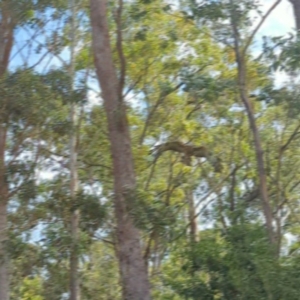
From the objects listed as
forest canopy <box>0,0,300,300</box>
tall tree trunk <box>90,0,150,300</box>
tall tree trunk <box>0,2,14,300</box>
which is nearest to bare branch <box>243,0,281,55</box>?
forest canopy <box>0,0,300,300</box>

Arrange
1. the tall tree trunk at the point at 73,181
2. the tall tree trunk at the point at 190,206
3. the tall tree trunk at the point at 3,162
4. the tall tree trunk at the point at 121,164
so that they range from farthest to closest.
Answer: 1. the tall tree trunk at the point at 190,206
2. the tall tree trunk at the point at 73,181
3. the tall tree trunk at the point at 3,162
4. the tall tree trunk at the point at 121,164

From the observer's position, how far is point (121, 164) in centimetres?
1112

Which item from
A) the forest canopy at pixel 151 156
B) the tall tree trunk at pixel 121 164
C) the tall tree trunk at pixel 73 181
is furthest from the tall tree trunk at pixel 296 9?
the tall tree trunk at pixel 73 181

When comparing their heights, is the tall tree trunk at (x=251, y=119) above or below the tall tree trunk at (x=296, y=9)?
below

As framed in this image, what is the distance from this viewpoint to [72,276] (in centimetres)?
1245

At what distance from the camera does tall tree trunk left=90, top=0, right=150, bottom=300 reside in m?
10.6

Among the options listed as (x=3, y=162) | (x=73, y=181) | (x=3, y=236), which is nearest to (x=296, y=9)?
(x=73, y=181)

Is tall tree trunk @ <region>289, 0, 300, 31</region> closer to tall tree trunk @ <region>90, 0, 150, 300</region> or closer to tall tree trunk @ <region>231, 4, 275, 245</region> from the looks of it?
tall tree trunk @ <region>231, 4, 275, 245</region>

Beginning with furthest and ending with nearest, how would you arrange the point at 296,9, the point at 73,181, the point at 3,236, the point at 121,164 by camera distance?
1. the point at 73,181
2. the point at 3,236
3. the point at 296,9
4. the point at 121,164

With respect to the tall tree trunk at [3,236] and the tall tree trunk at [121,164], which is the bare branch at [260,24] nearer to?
the tall tree trunk at [121,164]

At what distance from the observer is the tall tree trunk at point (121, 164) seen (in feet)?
34.7

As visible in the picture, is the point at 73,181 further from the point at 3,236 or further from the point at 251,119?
the point at 251,119

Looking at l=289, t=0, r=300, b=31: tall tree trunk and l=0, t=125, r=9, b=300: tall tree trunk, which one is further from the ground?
l=289, t=0, r=300, b=31: tall tree trunk

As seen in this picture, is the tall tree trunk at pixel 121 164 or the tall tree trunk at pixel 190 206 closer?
the tall tree trunk at pixel 121 164
